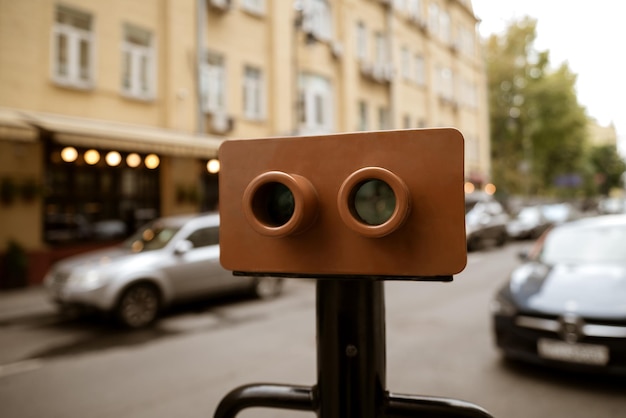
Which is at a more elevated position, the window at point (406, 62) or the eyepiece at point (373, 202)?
the window at point (406, 62)

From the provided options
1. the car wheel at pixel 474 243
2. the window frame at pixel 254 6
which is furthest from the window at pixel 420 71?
the window frame at pixel 254 6

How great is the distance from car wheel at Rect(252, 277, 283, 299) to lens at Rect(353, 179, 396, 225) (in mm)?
8463

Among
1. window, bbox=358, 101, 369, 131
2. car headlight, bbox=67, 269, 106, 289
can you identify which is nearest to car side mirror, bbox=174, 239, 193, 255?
car headlight, bbox=67, 269, 106, 289

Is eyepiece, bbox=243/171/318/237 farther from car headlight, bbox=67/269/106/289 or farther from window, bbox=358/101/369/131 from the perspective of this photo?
window, bbox=358/101/369/131

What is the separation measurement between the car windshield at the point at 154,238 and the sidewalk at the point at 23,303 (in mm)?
1729

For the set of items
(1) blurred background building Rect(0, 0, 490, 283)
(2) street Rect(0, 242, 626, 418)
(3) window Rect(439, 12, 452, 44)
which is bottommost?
(2) street Rect(0, 242, 626, 418)

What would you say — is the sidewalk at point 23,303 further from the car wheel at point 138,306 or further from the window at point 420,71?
the window at point 420,71

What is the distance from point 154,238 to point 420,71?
19786 millimetres

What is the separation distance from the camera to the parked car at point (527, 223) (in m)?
21.1

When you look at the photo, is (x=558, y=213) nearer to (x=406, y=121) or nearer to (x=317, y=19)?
(x=406, y=121)

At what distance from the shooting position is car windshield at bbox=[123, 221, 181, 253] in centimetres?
845

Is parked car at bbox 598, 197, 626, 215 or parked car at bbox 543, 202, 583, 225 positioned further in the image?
parked car at bbox 598, 197, 626, 215

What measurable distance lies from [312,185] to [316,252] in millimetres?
150

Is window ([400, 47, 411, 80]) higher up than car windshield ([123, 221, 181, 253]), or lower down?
higher up
